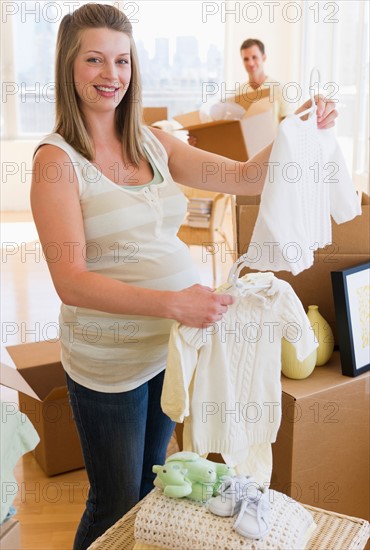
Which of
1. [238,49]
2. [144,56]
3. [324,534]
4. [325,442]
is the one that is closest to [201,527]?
[324,534]

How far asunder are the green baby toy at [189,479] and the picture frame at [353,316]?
77cm

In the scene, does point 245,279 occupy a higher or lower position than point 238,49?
lower

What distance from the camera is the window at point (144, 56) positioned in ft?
22.2

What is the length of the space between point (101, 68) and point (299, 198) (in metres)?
0.47

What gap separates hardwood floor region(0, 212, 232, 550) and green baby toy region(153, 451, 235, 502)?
1.01 metres

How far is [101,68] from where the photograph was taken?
142cm

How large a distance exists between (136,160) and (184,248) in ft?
0.70

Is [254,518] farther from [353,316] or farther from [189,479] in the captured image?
[353,316]

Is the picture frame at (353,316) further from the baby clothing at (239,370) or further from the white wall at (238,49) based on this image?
the white wall at (238,49)

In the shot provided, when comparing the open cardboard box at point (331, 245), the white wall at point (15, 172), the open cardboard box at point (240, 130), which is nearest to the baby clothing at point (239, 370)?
the open cardboard box at point (331, 245)

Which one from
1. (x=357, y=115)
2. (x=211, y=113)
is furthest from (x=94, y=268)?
(x=357, y=115)

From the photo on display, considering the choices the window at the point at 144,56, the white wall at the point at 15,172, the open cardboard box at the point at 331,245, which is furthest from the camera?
the white wall at the point at 15,172

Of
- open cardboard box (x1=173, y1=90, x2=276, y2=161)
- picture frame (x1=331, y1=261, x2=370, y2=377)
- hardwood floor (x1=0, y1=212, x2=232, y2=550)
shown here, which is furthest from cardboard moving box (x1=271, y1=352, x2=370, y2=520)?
open cardboard box (x1=173, y1=90, x2=276, y2=161)

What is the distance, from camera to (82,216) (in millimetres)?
1403
